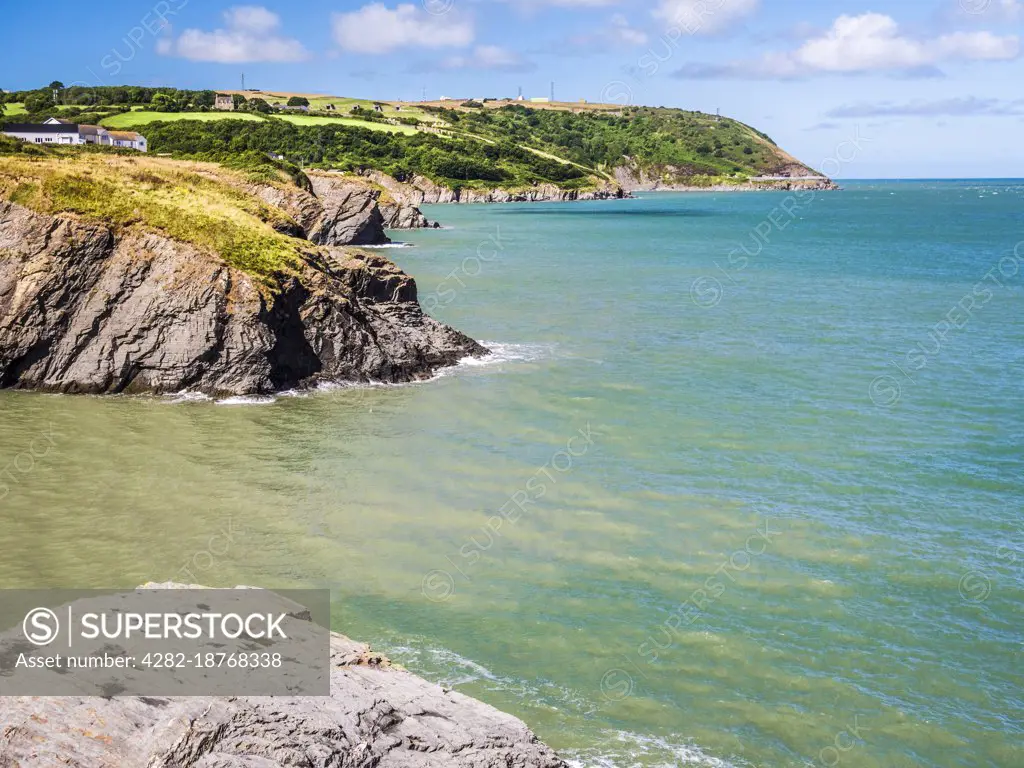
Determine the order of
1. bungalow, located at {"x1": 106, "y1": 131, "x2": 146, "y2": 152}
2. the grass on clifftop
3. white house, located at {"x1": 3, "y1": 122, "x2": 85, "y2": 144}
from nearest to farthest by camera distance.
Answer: the grass on clifftop < white house, located at {"x1": 3, "y1": 122, "x2": 85, "y2": 144} < bungalow, located at {"x1": 106, "y1": 131, "x2": 146, "y2": 152}

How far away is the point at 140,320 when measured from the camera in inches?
1072

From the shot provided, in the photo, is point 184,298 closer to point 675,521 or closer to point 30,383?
point 30,383

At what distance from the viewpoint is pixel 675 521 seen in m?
17.9

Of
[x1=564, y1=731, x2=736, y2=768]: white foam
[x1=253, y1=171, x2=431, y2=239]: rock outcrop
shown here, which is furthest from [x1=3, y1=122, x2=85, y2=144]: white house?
[x1=564, y1=731, x2=736, y2=768]: white foam

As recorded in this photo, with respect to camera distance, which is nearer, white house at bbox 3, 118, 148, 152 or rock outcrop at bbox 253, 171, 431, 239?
rock outcrop at bbox 253, 171, 431, 239

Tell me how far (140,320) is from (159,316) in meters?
0.60

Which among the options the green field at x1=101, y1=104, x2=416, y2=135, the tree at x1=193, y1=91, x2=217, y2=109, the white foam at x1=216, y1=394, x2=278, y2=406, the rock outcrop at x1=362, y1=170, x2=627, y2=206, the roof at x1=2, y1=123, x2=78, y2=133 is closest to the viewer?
the white foam at x1=216, y1=394, x2=278, y2=406

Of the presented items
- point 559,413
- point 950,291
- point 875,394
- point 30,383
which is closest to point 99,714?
point 559,413

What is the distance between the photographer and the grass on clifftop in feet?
94.3

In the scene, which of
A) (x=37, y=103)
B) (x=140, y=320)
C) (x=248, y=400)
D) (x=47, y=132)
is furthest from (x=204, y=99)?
(x=248, y=400)

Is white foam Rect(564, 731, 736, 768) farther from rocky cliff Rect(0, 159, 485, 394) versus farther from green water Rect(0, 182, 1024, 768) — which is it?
rocky cliff Rect(0, 159, 485, 394)

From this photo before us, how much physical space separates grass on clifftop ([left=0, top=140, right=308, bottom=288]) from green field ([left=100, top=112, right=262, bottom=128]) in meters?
104

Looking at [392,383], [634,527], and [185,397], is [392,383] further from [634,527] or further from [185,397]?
[634,527]

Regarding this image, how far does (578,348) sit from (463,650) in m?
22.1
